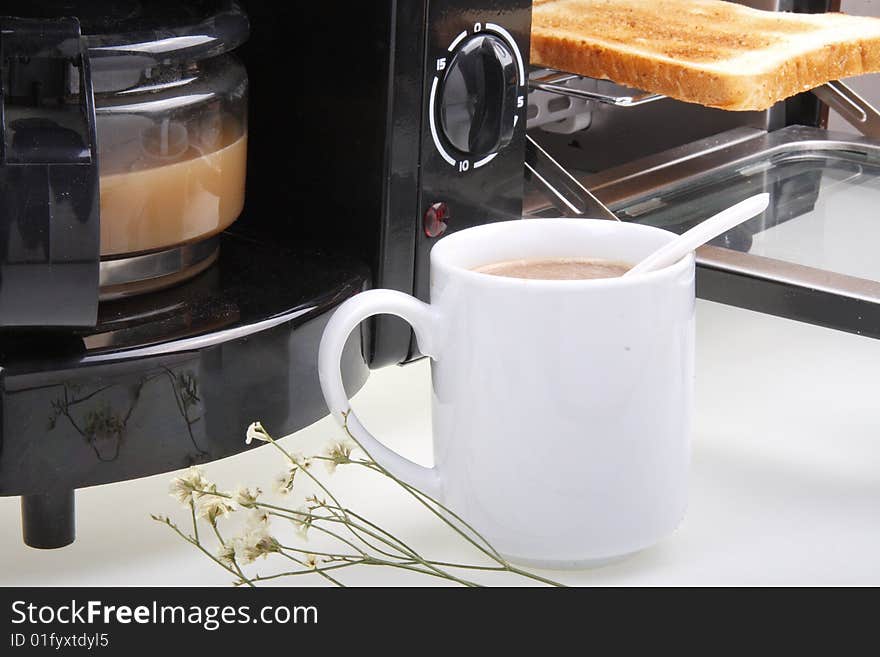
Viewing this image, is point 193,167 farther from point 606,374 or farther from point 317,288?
point 606,374

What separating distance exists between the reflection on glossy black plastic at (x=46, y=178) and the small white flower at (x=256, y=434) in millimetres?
64

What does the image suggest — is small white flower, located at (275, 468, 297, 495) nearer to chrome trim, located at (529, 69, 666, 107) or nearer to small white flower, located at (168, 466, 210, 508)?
small white flower, located at (168, 466, 210, 508)

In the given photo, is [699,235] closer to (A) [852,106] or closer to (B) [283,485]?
(B) [283,485]

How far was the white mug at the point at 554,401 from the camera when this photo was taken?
0.40m

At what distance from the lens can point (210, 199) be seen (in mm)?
473

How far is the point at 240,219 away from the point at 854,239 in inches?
11.4

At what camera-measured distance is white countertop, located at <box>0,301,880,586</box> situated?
438 mm

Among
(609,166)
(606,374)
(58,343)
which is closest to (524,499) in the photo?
(606,374)

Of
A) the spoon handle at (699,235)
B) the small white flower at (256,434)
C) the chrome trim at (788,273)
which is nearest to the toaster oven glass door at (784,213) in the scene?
the chrome trim at (788,273)

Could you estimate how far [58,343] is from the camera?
416 mm

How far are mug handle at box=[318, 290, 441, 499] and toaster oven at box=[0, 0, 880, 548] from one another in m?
0.04

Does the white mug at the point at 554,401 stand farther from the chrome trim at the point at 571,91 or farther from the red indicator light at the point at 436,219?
the chrome trim at the point at 571,91

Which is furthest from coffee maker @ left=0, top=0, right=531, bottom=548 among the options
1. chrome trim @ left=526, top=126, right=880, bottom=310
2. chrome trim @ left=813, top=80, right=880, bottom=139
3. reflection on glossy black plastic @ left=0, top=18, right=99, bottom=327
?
chrome trim @ left=813, top=80, right=880, bottom=139

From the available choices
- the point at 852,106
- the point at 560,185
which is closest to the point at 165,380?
the point at 560,185
